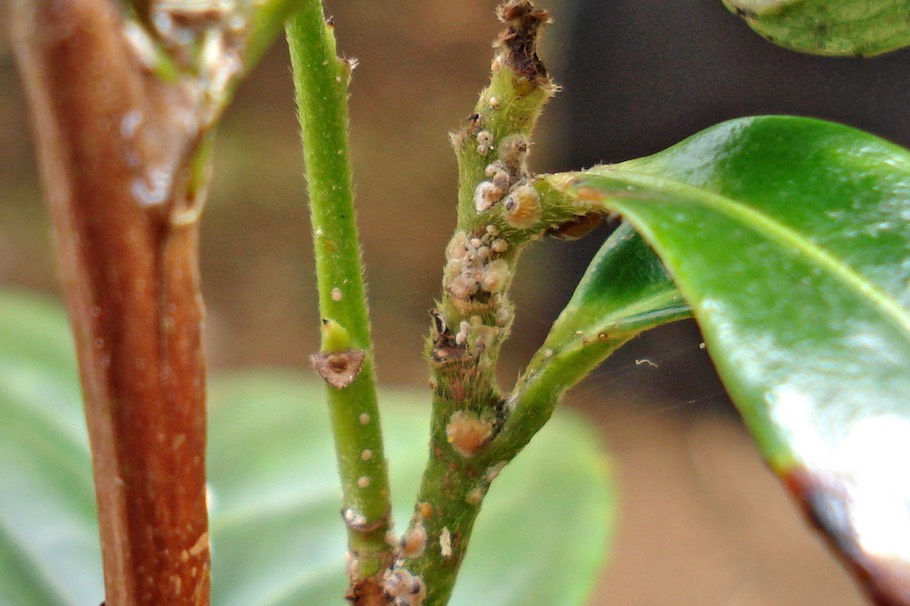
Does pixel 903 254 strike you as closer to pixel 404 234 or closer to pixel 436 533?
pixel 436 533

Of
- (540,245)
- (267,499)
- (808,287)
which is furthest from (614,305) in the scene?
(540,245)

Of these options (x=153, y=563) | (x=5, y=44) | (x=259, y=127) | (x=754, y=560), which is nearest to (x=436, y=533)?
(x=153, y=563)

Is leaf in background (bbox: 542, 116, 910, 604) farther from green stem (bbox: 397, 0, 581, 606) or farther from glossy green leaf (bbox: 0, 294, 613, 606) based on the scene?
glossy green leaf (bbox: 0, 294, 613, 606)

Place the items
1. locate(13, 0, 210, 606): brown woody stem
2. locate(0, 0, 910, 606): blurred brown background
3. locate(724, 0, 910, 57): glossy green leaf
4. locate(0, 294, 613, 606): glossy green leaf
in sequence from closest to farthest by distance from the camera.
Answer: locate(13, 0, 210, 606): brown woody stem → locate(724, 0, 910, 57): glossy green leaf → locate(0, 294, 613, 606): glossy green leaf → locate(0, 0, 910, 606): blurred brown background

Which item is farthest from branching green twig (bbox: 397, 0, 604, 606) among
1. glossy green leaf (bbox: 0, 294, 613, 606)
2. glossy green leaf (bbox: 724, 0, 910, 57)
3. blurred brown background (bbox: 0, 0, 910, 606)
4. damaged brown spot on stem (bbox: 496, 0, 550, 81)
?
blurred brown background (bbox: 0, 0, 910, 606)

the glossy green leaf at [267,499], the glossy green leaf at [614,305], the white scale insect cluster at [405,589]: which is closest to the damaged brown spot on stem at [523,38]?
the glossy green leaf at [614,305]

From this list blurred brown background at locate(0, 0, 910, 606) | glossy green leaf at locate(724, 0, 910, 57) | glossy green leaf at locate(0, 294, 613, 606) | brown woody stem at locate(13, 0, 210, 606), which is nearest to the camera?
brown woody stem at locate(13, 0, 210, 606)
